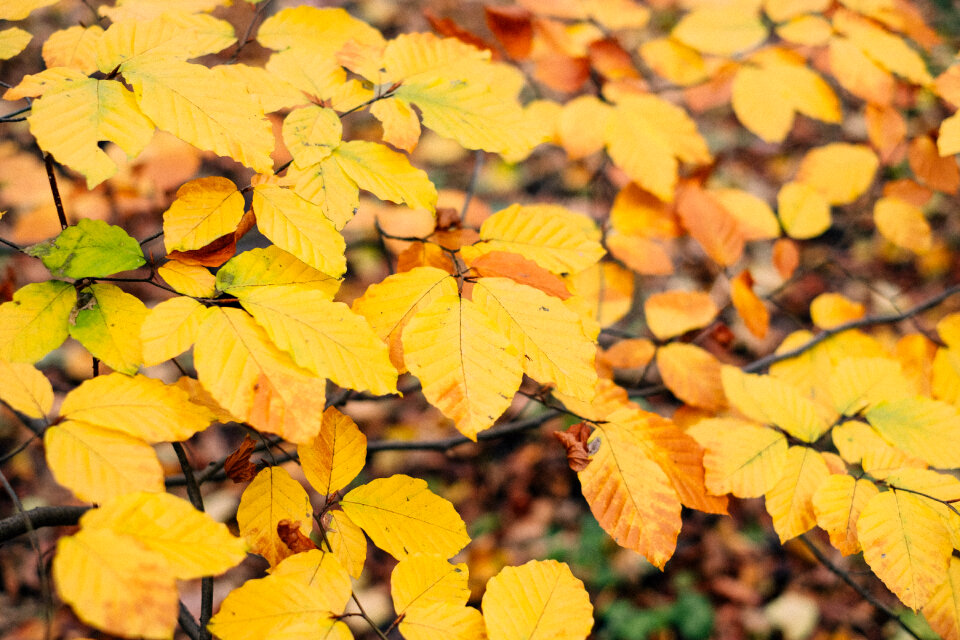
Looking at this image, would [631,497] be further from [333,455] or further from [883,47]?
[883,47]

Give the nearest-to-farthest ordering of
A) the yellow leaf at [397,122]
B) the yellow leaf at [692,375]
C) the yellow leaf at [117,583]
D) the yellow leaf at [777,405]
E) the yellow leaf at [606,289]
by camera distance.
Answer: the yellow leaf at [117,583]
the yellow leaf at [397,122]
the yellow leaf at [777,405]
the yellow leaf at [692,375]
the yellow leaf at [606,289]

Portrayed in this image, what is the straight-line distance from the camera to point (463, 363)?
66cm

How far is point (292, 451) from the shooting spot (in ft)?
4.30

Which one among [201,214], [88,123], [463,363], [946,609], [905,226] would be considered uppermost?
[88,123]

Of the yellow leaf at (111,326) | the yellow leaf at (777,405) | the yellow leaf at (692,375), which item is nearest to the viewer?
the yellow leaf at (111,326)

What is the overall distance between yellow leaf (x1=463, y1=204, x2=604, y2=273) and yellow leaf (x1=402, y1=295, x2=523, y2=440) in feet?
0.58

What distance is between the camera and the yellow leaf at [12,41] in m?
0.75

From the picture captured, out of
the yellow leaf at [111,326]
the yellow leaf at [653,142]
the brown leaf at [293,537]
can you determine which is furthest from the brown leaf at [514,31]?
the brown leaf at [293,537]

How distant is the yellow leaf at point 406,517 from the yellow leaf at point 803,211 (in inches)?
38.5

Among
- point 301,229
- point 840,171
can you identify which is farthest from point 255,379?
point 840,171

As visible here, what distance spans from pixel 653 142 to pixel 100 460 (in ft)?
3.37

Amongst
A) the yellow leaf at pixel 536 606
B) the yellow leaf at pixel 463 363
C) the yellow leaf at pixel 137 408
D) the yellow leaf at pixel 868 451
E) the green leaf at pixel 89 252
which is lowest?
the yellow leaf at pixel 536 606

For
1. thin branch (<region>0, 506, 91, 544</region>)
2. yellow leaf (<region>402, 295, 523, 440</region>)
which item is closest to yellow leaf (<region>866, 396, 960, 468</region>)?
yellow leaf (<region>402, 295, 523, 440</region>)

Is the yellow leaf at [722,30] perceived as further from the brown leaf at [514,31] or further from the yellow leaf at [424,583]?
the yellow leaf at [424,583]
